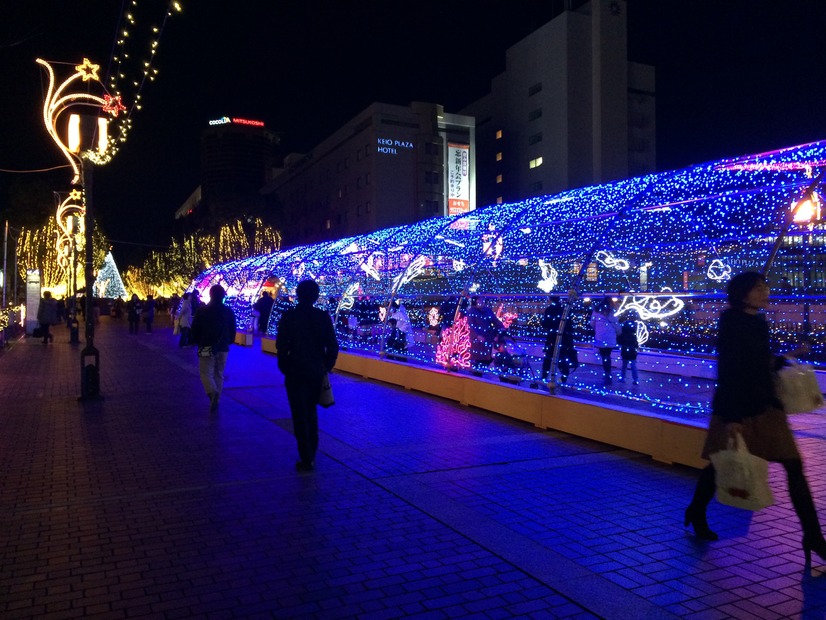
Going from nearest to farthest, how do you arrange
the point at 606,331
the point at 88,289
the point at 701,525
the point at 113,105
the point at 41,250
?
1. the point at 701,525
2. the point at 88,289
3. the point at 606,331
4. the point at 113,105
5. the point at 41,250

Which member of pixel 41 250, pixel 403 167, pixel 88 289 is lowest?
pixel 88 289

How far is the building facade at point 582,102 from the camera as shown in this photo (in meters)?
52.1

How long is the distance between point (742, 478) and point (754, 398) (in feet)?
1.57

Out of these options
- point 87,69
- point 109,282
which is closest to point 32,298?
point 87,69

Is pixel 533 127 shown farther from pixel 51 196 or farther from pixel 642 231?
pixel 642 231

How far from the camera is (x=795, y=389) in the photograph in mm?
4117

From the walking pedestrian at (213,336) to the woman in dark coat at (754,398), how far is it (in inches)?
268

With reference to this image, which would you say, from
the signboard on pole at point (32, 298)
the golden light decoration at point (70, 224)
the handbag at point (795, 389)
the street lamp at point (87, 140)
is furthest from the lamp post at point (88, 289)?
the signboard on pole at point (32, 298)

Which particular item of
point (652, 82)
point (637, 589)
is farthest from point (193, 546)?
point (652, 82)

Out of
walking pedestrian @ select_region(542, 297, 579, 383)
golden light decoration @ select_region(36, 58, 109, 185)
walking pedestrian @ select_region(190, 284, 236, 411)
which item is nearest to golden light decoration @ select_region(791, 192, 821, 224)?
walking pedestrian @ select_region(542, 297, 579, 383)

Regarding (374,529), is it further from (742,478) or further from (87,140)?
(87,140)

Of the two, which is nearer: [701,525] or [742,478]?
[742,478]

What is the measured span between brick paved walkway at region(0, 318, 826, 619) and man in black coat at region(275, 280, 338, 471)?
386 millimetres

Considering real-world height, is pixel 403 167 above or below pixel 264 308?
above
